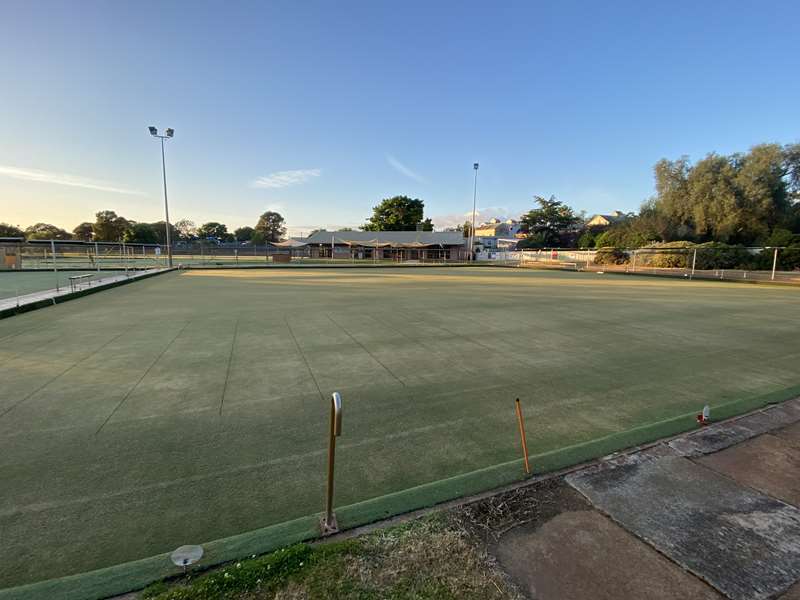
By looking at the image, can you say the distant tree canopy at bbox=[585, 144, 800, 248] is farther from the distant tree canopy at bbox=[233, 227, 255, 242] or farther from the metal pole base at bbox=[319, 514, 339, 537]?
the distant tree canopy at bbox=[233, 227, 255, 242]

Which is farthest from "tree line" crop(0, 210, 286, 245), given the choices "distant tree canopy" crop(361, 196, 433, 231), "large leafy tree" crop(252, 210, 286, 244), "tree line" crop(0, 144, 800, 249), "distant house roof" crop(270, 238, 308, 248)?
"tree line" crop(0, 144, 800, 249)

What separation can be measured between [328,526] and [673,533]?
1987 millimetres

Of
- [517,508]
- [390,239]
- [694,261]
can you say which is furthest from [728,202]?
[517,508]

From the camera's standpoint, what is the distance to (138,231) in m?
63.1

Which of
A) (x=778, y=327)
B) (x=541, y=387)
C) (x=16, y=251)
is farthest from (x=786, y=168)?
(x=16, y=251)

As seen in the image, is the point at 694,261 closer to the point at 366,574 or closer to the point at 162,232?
the point at 366,574

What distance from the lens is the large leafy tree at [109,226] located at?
65.9 meters

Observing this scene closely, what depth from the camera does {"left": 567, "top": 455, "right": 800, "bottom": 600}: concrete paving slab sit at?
1.91 metres

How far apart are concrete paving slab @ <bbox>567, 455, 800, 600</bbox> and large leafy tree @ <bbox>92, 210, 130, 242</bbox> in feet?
270

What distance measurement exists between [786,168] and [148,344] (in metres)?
54.0

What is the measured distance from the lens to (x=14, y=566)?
1936 millimetres

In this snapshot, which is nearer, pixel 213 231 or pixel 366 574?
pixel 366 574

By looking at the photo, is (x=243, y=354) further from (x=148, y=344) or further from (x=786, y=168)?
(x=786, y=168)

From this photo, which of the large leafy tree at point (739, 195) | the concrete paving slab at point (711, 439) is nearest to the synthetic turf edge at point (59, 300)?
the concrete paving slab at point (711, 439)
